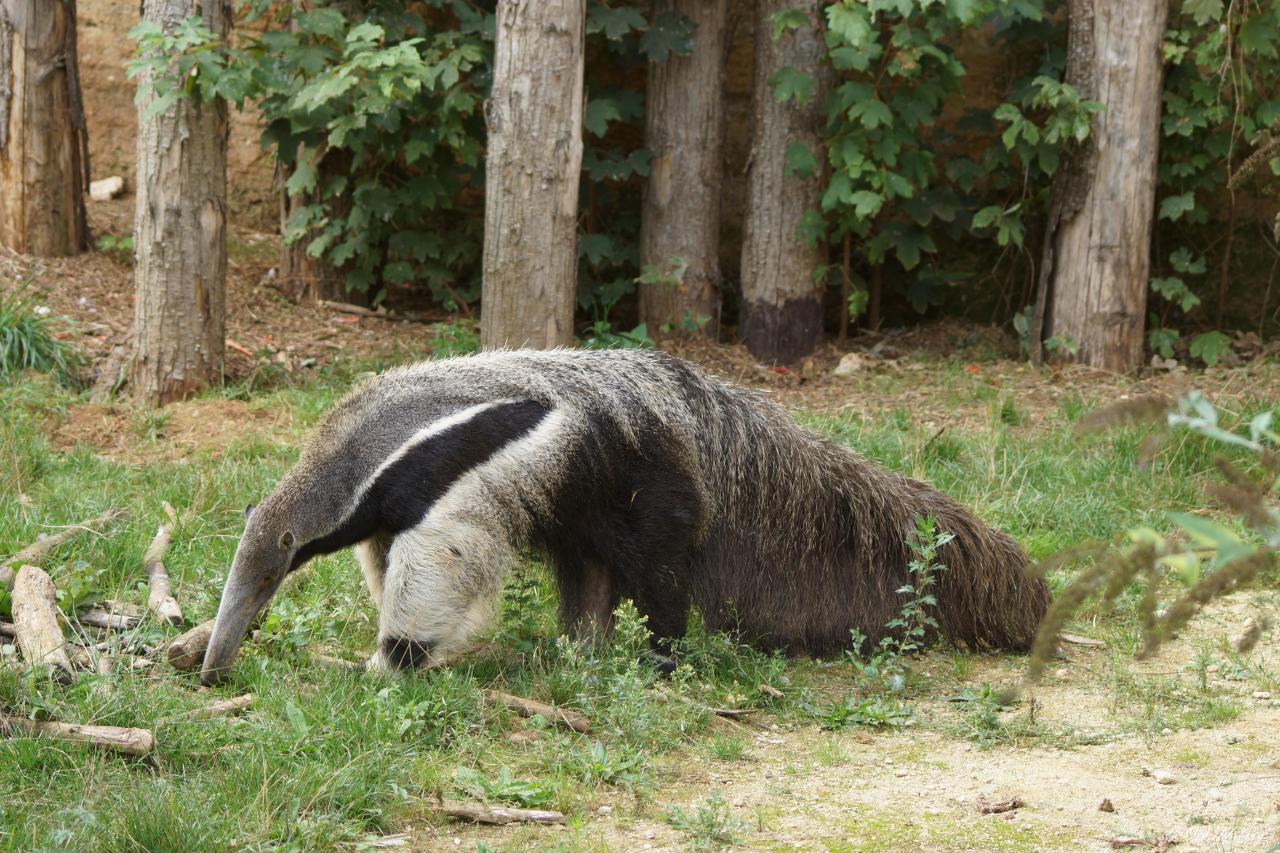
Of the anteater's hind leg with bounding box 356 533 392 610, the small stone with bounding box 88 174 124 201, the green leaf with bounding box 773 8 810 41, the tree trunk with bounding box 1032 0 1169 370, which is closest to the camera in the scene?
the anteater's hind leg with bounding box 356 533 392 610

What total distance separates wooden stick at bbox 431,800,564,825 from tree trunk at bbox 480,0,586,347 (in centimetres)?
427

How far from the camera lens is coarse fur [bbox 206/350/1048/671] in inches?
185

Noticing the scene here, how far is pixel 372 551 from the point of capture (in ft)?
16.8

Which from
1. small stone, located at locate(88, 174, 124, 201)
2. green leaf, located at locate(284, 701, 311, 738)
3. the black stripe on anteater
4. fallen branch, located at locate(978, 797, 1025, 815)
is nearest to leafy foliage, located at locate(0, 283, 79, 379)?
small stone, located at locate(88, 174, 124, 201)

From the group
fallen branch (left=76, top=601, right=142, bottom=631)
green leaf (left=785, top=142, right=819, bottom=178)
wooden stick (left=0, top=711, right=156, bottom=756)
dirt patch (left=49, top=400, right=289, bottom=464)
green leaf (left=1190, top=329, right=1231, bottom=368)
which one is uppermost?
green leaf (left=785, top=142, right=819, bottom=178)

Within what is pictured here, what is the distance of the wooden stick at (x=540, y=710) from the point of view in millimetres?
4531

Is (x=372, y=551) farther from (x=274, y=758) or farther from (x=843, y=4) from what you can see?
(x=843, y=4)

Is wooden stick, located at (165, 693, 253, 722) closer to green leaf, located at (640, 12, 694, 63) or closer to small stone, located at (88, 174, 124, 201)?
green leaf, located at (640, 12, 694, 63)

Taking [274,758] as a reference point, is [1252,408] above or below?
above

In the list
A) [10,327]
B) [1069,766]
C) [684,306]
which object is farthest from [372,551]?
[684,306]

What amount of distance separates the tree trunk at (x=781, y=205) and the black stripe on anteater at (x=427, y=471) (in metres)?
5.27

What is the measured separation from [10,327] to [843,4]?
19.0 ft

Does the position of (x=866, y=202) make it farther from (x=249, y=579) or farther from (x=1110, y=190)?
(x=249, y=579)

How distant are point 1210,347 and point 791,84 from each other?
11.8ft
